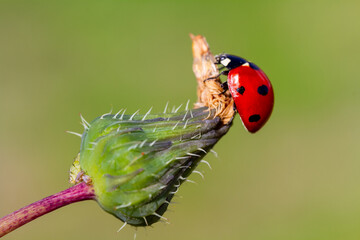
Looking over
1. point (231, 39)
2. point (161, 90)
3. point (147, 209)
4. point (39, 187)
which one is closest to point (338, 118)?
point (231, 39)

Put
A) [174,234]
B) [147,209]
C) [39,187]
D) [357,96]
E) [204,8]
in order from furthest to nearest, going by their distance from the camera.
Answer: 1. [204,8]
2. [357,96]
3. [39,187]
4. [174,234]
5. [147,209]

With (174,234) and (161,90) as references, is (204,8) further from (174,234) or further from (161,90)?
(174,234)

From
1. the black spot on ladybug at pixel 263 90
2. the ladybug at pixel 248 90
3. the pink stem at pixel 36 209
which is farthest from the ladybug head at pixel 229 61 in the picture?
the pink stem at pixel 36 209

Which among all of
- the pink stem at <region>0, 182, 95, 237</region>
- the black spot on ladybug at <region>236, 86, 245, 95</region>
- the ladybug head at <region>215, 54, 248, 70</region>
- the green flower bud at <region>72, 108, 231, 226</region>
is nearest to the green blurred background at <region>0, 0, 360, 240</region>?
the ladybug head at <region>215, 54, 248, 70</region>

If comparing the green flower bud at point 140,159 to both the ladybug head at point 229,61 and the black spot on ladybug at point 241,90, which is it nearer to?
the black spot on ladybug at point 241,90

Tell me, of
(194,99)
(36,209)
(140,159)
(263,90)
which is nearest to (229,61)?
(263,90)

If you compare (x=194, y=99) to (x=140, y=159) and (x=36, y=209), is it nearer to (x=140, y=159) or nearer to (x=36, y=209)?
(x=140, y=159)
